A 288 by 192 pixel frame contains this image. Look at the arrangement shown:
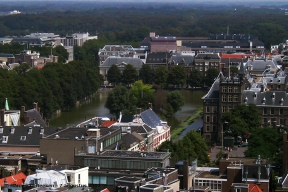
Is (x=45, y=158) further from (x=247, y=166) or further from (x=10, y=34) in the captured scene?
(x=10, y=34)

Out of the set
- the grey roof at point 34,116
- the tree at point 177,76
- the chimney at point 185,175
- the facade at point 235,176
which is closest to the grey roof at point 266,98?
the grey roof at point 34,116

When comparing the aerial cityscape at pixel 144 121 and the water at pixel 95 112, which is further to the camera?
the water at pixel 95 112

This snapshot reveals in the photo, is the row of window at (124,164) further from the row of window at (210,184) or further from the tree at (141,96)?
the tree at (141,96)

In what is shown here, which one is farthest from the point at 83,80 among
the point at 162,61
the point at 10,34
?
the point at 10,34

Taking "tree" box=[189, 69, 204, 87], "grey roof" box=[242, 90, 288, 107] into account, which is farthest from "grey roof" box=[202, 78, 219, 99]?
"tree" box=[189, 69, 204, 87]

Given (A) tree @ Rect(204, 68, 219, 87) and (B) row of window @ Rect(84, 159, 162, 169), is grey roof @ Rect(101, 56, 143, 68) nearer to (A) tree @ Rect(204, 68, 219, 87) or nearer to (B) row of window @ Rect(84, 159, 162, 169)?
(A) tree @ Rect(204, 68, 219, 87)

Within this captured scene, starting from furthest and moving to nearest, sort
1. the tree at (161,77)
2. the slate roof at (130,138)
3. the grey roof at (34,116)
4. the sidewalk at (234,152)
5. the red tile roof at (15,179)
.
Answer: the tree at (161,77), the grey roof at (34,116), the sidewalk at (234,152), the slate roof at (130,138), the red tile roof at (15,179)

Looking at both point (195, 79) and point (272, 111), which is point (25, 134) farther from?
point (195, 79)
